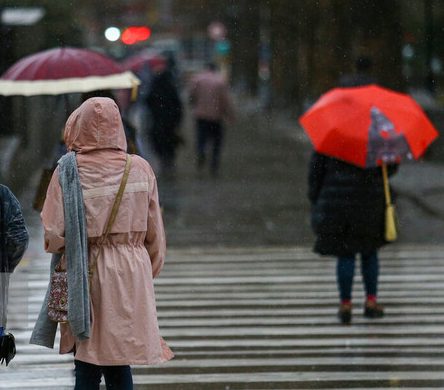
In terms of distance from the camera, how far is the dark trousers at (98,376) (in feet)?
19.0

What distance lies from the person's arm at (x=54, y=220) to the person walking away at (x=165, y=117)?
15.8 m

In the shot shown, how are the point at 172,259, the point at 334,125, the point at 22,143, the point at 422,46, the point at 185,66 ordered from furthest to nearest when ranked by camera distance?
1. the point at 185,66
2. the point at 422,46
3. the point at 22,143
4. the point at 172,259
5. the point at 334,125

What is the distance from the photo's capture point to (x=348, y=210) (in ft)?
30.5

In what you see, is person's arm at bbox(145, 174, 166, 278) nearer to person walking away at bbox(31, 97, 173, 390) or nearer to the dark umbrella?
person walking away at bbox(31, 97, 173, 390)

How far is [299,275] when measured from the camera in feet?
38.2

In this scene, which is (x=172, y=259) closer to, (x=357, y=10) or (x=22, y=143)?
(x=22, y=143)

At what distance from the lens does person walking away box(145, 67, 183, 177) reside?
22.1m

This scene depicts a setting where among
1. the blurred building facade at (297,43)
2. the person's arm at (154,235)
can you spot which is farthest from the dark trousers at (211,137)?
the person's arm at (154,235)

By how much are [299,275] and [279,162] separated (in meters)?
14.5

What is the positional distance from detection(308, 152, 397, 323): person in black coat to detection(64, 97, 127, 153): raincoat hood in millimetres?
3681

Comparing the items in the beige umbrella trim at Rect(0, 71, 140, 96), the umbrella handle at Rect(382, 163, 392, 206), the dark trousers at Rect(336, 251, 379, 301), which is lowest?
the dark trousers at Rect(336, 251, 379, 301)

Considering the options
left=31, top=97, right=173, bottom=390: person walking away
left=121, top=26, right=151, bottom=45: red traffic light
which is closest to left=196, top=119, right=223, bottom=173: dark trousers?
left=31, top=97, right=173, bottom=390: person walking away

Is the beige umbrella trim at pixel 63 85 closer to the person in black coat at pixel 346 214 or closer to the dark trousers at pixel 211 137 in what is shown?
the person in black coat at pixel 346 214

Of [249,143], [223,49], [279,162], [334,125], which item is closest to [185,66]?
[223,49]
